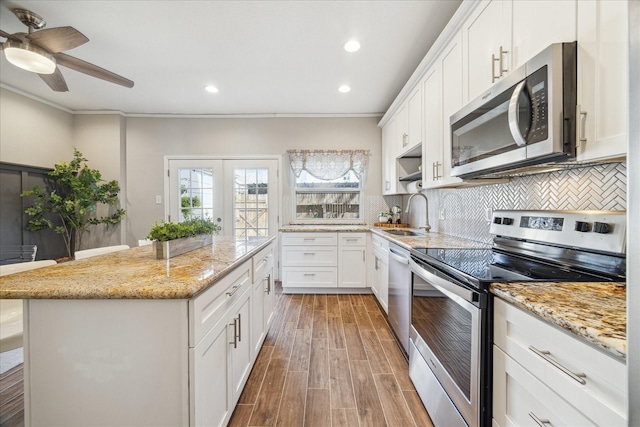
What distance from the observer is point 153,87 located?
3244 millimetres

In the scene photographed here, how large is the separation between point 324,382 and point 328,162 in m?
3.01

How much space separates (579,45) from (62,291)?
205 cm

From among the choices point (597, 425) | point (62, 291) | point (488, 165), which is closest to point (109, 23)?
point (62, 291)

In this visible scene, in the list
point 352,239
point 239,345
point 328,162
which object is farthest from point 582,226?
point 328,162

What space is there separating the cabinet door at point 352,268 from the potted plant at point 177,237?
190 cm

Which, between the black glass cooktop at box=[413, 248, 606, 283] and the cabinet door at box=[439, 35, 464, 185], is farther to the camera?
the cabinet door at box=[439, 35, 464, 185]

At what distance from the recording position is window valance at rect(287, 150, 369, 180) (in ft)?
13.2

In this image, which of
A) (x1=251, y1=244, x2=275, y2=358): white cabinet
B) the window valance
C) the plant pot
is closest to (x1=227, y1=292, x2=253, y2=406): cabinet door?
(x1=251, y1=244, x2=275, y2=358): white cabinet

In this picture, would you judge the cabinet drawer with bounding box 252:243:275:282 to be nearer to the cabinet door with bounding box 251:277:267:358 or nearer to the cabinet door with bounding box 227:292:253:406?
the cabinet door with bounding box 251:277:267:358

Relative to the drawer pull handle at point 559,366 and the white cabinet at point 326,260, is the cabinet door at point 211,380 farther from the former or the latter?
the white cabinet at point 326,260

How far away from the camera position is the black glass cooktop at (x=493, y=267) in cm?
101

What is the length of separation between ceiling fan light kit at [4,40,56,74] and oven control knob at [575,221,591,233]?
11.1 feet

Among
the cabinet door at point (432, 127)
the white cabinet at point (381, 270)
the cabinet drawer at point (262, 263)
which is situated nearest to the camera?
the cabinet drawer at point (262, 263)

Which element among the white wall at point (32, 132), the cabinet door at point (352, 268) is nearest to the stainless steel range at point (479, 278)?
the cabinet door at point (352, 268)
